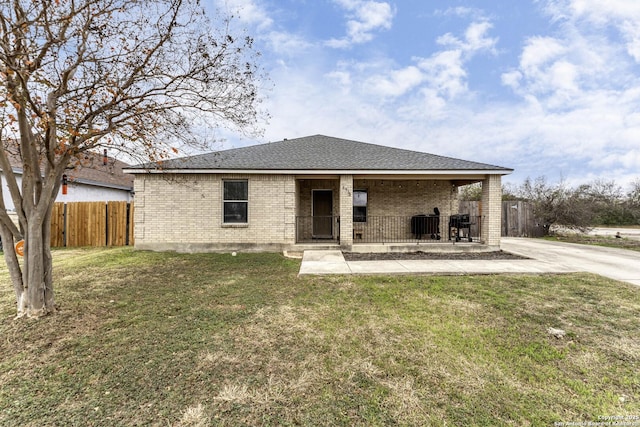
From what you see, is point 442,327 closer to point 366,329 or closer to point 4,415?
point 366,329

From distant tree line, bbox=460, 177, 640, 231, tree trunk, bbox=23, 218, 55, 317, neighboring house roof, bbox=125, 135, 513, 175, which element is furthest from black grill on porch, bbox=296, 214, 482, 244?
tree trunk, bbox=23, 218, 55, 317

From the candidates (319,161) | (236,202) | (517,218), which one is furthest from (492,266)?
(517,218)

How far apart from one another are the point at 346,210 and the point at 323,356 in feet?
22.0

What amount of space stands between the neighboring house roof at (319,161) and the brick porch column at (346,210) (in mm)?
495

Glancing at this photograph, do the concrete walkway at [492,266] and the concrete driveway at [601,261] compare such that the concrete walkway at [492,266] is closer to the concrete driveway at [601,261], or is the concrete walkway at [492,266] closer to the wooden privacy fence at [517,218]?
the concrete driveway at [601,261]

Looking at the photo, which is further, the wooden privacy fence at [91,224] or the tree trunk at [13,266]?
the wooden privacy fence at [91,224]

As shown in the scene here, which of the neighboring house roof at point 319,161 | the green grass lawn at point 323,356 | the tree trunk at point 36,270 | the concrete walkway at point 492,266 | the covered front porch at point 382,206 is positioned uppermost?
the neighboring house roof at point 319,161

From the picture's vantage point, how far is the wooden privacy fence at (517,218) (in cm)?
1438

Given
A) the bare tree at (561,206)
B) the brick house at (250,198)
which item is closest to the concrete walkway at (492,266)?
the brick house at (250,198)

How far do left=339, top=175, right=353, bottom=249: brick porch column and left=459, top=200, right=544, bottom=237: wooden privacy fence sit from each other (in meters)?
8.45

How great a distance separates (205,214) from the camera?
9.20m

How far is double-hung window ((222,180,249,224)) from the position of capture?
30.6 ft

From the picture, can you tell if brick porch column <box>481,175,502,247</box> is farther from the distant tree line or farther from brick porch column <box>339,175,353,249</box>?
the distant tree line

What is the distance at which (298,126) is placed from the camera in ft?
54.2
